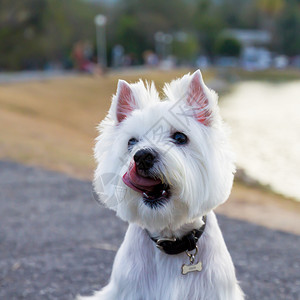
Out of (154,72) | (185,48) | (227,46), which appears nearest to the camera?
(154,72)

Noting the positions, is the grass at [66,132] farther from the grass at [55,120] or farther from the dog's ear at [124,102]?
the dog's ear at [124,102]

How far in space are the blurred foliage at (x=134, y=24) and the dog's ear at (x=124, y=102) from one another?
6554 centimetres

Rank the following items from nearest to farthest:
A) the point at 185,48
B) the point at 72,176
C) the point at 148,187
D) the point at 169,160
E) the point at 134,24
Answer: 1. the point at 169,160
2. the point at 148,187
3. the point at 72,176
4. the point at 134,24
5. the point at 185,48

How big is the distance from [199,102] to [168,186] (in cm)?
61

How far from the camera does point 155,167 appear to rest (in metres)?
3.01

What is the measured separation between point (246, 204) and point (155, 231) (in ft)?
20.6

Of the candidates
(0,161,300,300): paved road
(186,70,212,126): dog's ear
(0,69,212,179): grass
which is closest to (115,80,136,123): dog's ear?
(186,70,212,126): dog's ear

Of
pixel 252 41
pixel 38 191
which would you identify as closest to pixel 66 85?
pixel 38 191

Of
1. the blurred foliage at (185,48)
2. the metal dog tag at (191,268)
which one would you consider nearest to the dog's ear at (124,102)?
the metal dog tag at (191,268)

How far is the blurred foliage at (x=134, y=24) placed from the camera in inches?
2704

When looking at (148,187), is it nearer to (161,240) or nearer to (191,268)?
(161,240)

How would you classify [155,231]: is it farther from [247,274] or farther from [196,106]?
[247,274]

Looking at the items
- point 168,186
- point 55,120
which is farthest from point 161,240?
point 55,120

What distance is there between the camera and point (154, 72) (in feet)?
207
